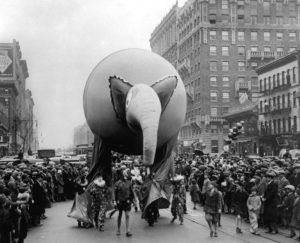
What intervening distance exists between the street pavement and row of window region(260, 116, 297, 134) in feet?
128

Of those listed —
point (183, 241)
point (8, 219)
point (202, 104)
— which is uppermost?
point (202, 104)

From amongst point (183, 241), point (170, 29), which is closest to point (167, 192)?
point (183, 241)

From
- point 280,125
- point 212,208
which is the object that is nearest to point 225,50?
point 280,125

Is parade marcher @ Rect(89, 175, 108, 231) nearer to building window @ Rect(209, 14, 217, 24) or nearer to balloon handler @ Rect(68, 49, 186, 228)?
balloon handler @ Rect(68, 49, 186, 228)

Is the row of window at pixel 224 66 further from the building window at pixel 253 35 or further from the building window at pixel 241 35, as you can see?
the building window at pixel 253 35

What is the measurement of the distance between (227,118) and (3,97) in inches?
1581

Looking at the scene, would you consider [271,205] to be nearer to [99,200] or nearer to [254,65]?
[99,200]

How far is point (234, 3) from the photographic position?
80438 millimetres

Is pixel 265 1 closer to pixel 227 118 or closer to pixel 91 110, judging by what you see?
pixel 227 118

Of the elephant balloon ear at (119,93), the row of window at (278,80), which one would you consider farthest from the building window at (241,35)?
the elephant balloon ear at (119,93)

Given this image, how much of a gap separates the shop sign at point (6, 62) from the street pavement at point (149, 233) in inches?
3242

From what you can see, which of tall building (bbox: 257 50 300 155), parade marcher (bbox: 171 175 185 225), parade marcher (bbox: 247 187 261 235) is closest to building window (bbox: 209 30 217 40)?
tall building (bbox: 257 50 300 155)

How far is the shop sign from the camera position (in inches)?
3752

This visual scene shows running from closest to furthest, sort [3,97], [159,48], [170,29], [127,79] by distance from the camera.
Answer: [127,79] → [3,97] → [170,29] → [159,48]
